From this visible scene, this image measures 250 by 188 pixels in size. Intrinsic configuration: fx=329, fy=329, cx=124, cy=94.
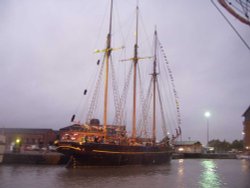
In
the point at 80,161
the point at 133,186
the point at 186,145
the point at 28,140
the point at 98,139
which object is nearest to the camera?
the point at 133,186

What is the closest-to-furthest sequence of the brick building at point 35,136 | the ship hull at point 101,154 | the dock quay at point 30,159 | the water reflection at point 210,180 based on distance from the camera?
the water reflection at point 210,180 → the ship hull at point 101,154 → the dock quay at point 30,159 → the brick building at point 35,136

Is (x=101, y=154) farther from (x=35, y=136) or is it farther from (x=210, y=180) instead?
(x=35, y=136)

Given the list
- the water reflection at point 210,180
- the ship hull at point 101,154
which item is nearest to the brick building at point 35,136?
the ship hull at point 101,154

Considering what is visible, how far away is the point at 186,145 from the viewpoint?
142 metres

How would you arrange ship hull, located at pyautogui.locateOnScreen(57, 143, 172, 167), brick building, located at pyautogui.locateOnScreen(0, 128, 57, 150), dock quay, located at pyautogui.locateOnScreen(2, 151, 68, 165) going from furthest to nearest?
brick building, located at pyautogui.locateOnScreen(0, 128, 57, 150) < dock quay, located at pyautogui.locateOnScreen(2, 151, 68, 165) < ship hull, located at pyautogui.locateOnScreen(57, 143, 172, 167)

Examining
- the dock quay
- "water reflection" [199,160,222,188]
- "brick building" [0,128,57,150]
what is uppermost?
"brick building" [0,128,57,150]

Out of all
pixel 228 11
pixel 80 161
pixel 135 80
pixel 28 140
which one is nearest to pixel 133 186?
pixel 228 11

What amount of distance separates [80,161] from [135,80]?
2542cm

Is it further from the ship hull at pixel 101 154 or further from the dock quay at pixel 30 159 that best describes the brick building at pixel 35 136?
the ship hull at pixel 101 154

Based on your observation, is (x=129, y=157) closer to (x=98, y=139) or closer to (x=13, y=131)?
(x=98, y=139)

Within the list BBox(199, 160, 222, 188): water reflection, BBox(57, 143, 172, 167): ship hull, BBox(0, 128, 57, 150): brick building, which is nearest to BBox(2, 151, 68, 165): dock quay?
BBox(57, 143, 172, 167): ship hull

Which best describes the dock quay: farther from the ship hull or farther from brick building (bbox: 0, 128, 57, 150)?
brick building (bbox: 0, 128, 57, 150)

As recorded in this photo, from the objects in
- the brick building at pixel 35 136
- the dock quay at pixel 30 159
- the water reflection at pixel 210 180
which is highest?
the brick building at pixel 35 136

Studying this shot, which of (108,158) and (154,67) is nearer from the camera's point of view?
(108,158)
